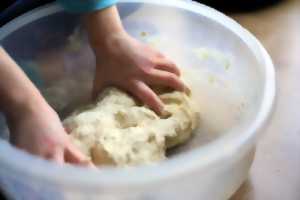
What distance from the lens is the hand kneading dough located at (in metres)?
0.54

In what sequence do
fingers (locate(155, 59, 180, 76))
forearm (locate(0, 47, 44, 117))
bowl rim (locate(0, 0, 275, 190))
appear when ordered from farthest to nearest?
fingers (locate(155, 59, 180, 76)) < forearm (locate(0, 47, 44, 117)) < bowl rim (locate(0, 0, 275, 190))

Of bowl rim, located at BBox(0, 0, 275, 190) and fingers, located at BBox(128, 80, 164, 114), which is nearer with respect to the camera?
bowl rim, located at BBox(0, 0, 275, 190)

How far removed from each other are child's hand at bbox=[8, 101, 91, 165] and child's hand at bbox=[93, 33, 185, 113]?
11 centimetres

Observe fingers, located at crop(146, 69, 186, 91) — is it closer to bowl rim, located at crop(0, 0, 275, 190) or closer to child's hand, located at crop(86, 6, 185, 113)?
child's hand, located at crop(86, 6, 185, 113)

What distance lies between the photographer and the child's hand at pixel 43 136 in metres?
0.51

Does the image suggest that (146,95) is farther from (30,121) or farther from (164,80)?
(30,121)

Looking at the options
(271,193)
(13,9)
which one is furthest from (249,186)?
(13,9)

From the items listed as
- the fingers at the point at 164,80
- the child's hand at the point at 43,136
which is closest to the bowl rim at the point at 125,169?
the child's hand at the point at 43,136

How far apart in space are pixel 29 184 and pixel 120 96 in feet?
0.57

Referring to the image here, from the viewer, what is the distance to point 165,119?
60cm

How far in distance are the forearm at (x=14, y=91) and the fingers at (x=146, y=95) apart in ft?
0.39

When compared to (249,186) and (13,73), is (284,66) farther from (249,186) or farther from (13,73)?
(13,73)

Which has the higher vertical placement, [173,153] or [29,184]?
[29,184]

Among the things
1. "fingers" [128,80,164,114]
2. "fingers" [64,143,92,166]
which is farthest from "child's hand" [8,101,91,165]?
"fingers" [128,80,164,114]
